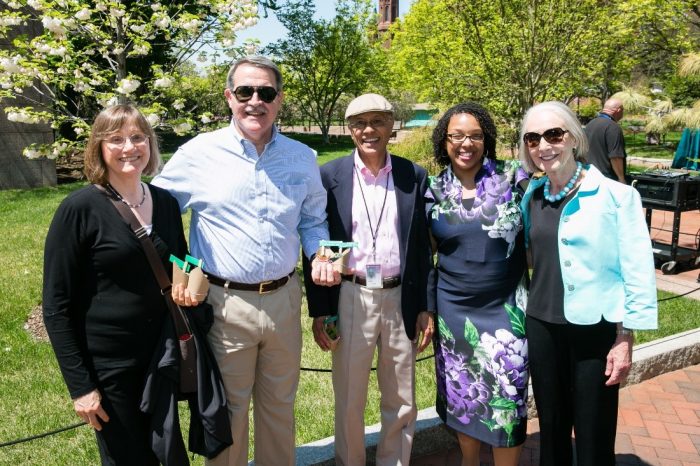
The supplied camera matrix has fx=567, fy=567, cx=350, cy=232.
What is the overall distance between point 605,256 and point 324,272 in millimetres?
1296

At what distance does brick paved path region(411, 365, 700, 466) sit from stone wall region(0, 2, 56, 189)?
544 inches

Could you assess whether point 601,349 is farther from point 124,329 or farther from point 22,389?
point 22,389

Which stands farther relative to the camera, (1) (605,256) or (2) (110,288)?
(1) (605,256)

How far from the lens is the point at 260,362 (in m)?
2.92

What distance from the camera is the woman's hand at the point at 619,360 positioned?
8.31 feet

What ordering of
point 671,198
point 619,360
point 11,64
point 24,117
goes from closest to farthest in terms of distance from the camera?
point 619,360 → point 11,64 → point 24,117 → point 671,198

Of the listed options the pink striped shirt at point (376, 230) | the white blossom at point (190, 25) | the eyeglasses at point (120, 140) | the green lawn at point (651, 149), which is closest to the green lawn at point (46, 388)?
the pink striped shirt at point (376, 230)

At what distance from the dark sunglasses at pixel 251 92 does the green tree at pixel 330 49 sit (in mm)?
31736

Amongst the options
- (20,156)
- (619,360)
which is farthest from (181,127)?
(20,156)

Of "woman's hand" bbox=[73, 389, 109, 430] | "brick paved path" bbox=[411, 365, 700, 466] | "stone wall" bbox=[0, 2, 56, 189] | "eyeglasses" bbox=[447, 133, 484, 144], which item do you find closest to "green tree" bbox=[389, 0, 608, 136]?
"brick paved path" bbox=[411, 365, 700, 466]

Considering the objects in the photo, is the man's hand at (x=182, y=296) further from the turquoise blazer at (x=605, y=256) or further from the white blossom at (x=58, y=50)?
the white blossom at (x=58, y=50)

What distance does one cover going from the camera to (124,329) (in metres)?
2.32

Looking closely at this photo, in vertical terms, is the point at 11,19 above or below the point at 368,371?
above

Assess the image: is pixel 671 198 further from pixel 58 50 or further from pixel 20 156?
pixel 20 156
